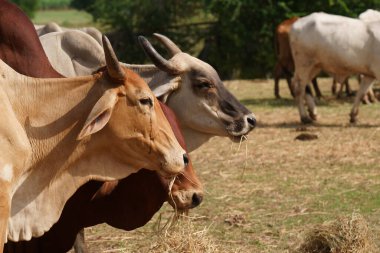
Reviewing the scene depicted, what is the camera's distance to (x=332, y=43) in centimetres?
1255

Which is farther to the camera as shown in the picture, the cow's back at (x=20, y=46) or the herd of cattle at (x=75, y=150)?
the cow's back at (x=20, y=46)

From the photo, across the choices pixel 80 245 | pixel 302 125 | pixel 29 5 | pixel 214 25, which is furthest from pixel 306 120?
pixel 29 5

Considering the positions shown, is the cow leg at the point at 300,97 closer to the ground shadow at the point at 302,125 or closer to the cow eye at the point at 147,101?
the ground shadow at the point at 302,125

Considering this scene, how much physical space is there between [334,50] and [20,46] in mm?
7821

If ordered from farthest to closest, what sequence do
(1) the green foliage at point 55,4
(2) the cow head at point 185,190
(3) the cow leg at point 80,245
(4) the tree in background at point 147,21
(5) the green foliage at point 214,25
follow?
(1) the green foliage at point 55,4 → (4) the tree in background at point 147,21 → (5) the green foliage at point 214,25 → (3) the cow leg at point 80,245 → (2) the cow head at point 185,190

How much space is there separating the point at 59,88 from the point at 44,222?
2.15 ft

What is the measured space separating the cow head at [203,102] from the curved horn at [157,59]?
0.01m

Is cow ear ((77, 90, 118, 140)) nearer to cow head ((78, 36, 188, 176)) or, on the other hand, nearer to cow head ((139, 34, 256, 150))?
cow head ((78, 36, 188, 176))

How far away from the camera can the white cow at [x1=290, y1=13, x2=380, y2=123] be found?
40.9ft

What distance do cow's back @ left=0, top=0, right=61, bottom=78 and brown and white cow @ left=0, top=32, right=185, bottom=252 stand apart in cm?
61

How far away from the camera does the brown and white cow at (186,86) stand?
21.6 ft

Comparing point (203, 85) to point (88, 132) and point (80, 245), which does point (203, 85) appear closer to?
point (80, 245)

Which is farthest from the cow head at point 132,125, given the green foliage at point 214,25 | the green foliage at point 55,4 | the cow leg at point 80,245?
the green foliage at point 55,4

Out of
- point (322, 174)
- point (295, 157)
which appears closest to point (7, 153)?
point (322, 174)
